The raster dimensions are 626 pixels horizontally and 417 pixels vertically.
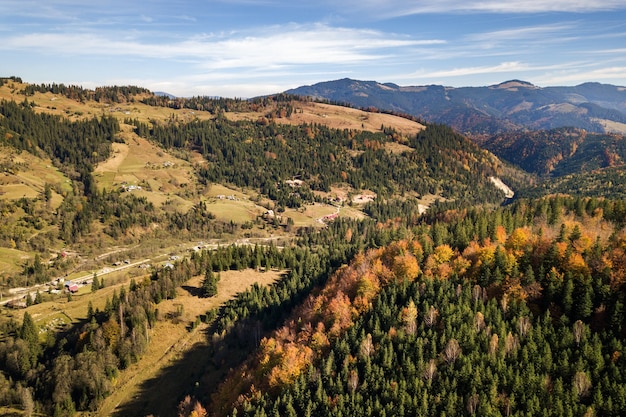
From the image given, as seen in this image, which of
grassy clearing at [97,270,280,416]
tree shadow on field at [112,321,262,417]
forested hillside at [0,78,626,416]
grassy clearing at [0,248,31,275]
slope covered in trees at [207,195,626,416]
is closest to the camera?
slope covered in trees at [207,195,626,416]

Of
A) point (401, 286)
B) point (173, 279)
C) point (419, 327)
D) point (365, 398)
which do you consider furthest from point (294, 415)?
point (173, 279)

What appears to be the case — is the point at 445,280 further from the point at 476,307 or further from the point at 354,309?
the point at 354,309

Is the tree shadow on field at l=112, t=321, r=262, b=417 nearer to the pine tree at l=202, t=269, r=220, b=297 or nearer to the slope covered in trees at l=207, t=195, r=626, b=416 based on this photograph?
the slope covered in trees at l=207, t=195, r=626, b=416

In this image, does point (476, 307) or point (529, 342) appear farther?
point (476, 307)

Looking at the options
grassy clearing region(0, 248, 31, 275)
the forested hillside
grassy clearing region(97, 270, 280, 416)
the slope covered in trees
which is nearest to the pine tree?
the forested hillside

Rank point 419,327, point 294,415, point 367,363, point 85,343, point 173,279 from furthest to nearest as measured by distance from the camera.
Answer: point 173,279 < point 85,343 < point 419,327 < point 367,363 < point 294,415

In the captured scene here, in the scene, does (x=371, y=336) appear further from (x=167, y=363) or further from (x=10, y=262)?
(x=10, y=262)

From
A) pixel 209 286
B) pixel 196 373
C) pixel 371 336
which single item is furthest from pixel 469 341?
pixel 209 286

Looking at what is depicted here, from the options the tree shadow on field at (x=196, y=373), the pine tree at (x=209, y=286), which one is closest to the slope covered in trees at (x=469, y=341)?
the tree shadow on field at (x=196, y=373)

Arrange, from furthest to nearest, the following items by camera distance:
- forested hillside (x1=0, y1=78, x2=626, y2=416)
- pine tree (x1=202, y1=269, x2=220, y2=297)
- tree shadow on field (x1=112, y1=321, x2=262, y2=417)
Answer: pine tree (x1=202, y1=269, x2=220, y2=297) → tree shadow on field (x1=112, y1=321, x2=262, y2=417) → forested hillside (x1=0, y1=78, x2=626, y2=416)

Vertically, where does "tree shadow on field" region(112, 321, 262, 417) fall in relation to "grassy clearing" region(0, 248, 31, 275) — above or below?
below

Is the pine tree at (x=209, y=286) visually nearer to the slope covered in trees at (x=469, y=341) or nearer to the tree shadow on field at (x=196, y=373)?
the tree shadow on field at (x=196, y=373)
